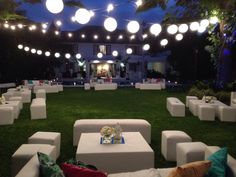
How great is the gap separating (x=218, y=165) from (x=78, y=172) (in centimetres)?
154

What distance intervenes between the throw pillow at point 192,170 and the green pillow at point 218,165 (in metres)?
0.10

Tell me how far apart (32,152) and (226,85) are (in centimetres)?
1212

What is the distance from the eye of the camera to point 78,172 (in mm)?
2975

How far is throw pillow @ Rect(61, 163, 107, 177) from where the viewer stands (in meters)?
2.95

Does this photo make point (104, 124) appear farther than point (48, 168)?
Yes

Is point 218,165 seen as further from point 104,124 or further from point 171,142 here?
point 104,124

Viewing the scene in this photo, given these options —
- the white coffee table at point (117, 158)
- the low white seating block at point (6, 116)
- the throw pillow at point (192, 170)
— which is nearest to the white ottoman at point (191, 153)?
the white coffee table at point (117, 158)

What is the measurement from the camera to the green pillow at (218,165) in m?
3.12

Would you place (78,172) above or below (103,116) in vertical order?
above

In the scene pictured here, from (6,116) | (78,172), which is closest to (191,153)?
(78,172)

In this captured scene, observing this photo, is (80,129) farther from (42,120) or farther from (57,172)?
(57,172)

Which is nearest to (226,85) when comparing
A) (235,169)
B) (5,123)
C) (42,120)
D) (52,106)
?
(52,106)

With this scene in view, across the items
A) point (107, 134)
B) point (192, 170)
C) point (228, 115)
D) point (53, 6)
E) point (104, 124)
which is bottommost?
point (228, 115)

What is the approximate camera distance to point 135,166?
4.59 metres
